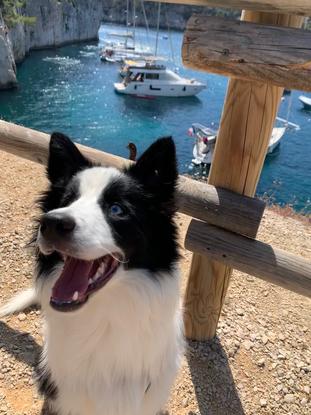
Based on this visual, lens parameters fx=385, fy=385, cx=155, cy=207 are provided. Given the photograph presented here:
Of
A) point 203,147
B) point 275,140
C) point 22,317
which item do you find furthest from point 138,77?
point 22,317

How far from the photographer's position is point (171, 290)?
2062 millimetres

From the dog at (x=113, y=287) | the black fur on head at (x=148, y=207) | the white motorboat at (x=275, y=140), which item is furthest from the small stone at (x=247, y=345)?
the white motorboat at (x=275, y=140)

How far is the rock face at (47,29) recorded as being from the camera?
29.9m

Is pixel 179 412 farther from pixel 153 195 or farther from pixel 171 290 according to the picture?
pixel 153 195

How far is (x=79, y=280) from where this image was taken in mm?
1824

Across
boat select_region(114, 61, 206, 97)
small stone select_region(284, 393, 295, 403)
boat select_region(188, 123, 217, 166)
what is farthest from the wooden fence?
boat select_region(114, 61, 206, 97)

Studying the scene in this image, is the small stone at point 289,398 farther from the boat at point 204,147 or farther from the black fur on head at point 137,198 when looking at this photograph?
the boat at point 204,147

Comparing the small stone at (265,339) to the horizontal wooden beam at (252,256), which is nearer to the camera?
the horizontal wooden beam at (252,256)

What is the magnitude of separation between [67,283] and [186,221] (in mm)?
3355

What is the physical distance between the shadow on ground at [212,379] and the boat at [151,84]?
1297 inches

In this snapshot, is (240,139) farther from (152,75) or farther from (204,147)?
(152,75)

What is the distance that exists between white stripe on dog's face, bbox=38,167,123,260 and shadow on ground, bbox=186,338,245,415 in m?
1.66

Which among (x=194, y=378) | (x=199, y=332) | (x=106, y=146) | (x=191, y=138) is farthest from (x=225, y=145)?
(x=191, y=138)

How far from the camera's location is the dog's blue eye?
190 centimetres
